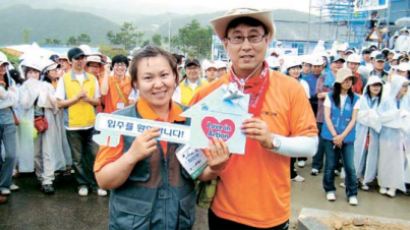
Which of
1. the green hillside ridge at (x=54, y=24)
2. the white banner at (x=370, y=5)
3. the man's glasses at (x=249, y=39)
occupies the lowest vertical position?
the man's glasses at (x=249, y=39)

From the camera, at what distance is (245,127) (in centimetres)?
157

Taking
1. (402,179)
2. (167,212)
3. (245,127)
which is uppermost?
(245,127)

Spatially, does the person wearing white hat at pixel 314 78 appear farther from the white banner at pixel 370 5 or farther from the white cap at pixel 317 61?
the white banner at pixel 370 5

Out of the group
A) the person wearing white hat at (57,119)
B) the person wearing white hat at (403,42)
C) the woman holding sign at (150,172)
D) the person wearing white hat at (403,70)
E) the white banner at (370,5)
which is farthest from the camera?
the white banner at (370,5)

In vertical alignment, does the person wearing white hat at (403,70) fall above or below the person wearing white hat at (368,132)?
above

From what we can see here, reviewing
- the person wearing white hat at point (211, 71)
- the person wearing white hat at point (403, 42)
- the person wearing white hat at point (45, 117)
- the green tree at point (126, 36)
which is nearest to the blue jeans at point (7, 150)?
the person wearing white hat at point (45, 117)

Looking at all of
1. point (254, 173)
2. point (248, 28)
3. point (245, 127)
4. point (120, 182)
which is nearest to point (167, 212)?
point (120, 182)

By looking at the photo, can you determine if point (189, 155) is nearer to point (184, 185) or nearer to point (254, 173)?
point (184, 185)

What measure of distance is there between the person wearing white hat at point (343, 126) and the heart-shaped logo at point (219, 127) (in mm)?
3663

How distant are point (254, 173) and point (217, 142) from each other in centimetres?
34

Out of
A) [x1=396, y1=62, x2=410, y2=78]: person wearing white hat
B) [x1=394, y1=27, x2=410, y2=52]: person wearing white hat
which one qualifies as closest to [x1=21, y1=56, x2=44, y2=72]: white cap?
[x1=396, y1=62, x2=410, y2=78]: person wearing white hat

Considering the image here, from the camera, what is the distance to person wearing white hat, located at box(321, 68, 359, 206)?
4.89 m

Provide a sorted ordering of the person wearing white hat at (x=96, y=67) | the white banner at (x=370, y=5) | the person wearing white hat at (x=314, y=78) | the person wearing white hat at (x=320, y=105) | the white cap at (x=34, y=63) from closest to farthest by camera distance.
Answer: the white cap at (x=34, y=63), the person wearing white hat at (x=96, y=67), the person wearing white hat at (x=320, y=105), the person wearing white hat at (x=314, y=78), the white banner at (x=370, y=5)

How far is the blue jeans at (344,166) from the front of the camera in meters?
4.92
